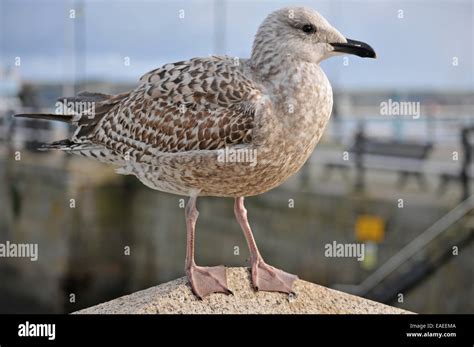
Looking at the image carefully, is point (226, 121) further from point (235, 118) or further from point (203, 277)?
point (203, 277)

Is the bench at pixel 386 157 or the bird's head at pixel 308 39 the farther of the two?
the bench at pixel 386 157

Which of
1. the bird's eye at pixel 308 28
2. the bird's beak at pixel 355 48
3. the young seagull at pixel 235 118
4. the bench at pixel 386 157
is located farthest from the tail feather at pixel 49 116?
the bench at pixel 386 157

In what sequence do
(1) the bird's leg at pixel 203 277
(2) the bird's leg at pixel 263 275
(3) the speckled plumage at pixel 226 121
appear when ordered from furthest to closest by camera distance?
(2) the bird's leg at pixel 263 275 < (1) the bird's leg at pixel 203 277 < (3) the speckled plumage at pixel 226 121

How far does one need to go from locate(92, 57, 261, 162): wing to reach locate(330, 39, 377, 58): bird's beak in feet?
2.19

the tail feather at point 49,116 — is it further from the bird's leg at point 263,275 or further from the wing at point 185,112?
the bird's leg at point 263,275

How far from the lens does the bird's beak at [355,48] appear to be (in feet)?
17.3

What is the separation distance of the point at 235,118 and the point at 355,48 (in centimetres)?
101

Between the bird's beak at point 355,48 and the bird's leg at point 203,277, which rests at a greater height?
the bird's beak at point 355,48

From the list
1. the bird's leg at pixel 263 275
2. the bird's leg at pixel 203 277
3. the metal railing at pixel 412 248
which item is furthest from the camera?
the metal railing at pixel 412 248

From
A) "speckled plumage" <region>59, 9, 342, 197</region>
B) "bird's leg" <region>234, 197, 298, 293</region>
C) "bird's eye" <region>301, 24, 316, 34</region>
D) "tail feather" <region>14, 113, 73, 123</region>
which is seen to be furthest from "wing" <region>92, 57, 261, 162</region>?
"bird's leg" <region>234, 197, 298, 293</region>

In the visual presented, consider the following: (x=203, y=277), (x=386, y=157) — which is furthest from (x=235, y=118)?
(x=386, y=157)

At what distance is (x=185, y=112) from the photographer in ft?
18.1
